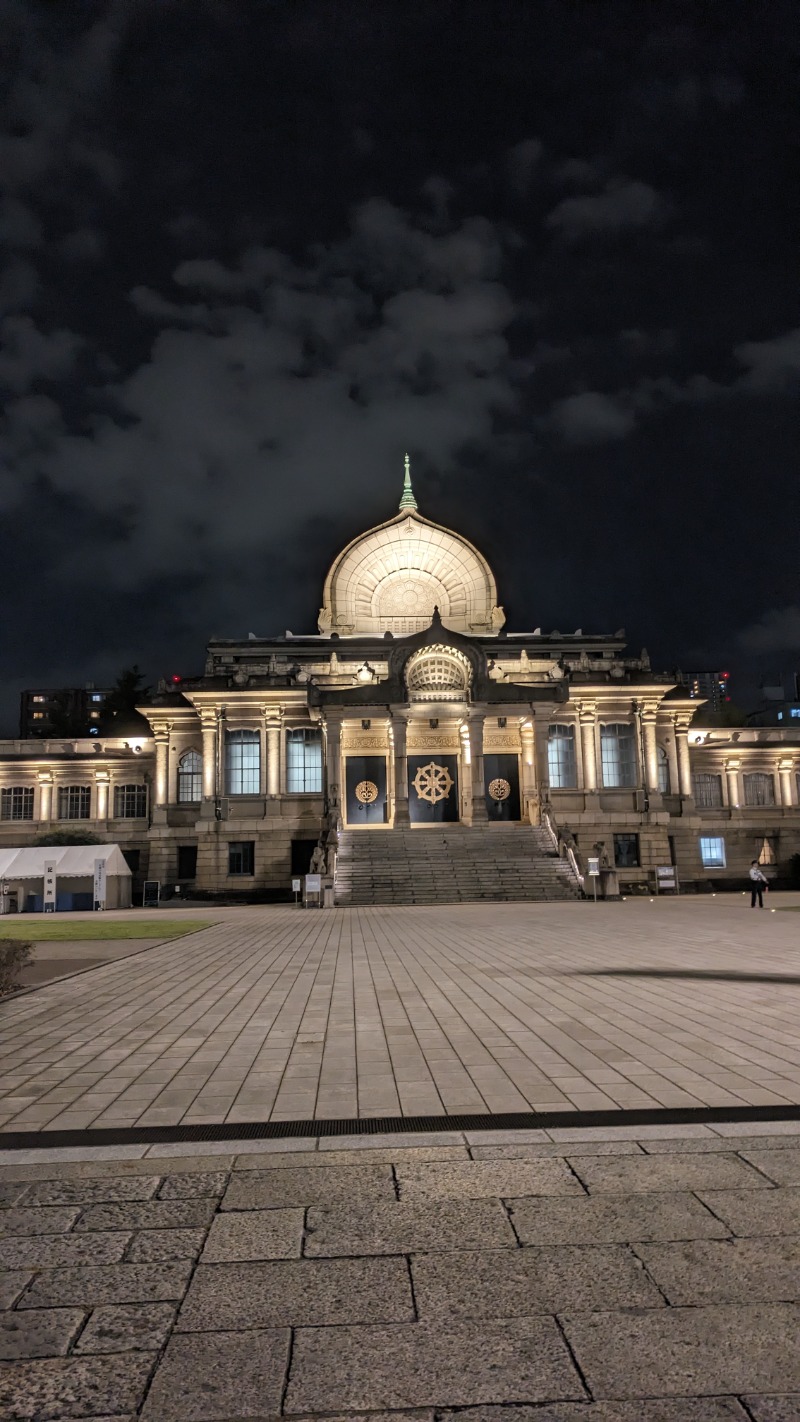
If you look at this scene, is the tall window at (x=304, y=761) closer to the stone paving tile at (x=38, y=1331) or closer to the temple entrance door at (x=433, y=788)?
→ the temple entrance door at (x=433, y=788)

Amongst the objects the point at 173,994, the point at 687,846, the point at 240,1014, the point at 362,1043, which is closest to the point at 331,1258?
the point at 362,1043

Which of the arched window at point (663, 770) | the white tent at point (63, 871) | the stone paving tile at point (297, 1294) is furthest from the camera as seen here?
the arched window at point (663, 770)

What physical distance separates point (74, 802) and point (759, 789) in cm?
4198

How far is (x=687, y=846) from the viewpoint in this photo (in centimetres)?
5316

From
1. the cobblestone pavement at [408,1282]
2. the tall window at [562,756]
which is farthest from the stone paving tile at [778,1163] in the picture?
the tall window at [562,756]

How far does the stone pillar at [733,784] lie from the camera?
57062mm

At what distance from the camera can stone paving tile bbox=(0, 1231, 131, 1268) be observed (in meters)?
4.38

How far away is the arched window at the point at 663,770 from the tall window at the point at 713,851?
14.6 feet

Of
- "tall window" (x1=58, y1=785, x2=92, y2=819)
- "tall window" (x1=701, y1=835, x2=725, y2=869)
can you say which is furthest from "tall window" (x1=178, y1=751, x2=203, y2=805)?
"tall window" (x1=701, y1=835, x2=725, y2=869)

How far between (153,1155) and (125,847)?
51.2 metres

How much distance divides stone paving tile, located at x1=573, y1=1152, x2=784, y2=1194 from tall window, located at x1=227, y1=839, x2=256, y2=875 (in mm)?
45945

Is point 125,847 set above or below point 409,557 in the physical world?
below

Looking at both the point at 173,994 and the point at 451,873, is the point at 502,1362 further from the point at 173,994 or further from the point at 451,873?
the point at 451,873

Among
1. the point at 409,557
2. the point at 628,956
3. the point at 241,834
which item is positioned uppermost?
the point at 409,557
